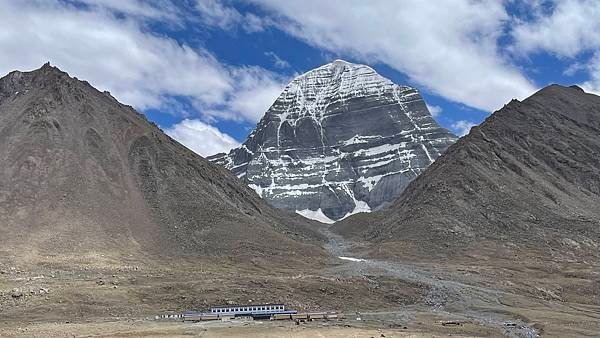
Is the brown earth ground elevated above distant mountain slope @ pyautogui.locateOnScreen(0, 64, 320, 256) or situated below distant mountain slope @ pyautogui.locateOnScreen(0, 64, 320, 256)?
below

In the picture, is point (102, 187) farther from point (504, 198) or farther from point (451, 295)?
point (504, 198)

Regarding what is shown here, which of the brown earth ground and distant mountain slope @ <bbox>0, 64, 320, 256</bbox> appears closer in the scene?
the brown earth ground

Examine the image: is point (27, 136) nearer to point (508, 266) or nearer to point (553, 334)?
point (508, 266)

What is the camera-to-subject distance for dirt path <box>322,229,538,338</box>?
78.3m

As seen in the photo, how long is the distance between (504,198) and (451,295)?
7001cm

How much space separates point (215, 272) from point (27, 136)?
63523 mm

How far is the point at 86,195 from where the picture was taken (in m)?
125

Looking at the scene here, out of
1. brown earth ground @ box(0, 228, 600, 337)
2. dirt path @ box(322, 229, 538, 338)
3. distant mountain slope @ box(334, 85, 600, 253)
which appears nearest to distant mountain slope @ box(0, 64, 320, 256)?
brown earth ground @ box(0, 228, 600, 337)

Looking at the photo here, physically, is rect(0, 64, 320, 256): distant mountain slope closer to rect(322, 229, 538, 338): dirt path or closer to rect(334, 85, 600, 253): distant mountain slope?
rect(322, 229, 538, 338): dirt path

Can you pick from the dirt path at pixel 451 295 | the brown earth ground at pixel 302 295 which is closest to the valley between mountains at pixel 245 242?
the brown earth ground at pixel 302 295

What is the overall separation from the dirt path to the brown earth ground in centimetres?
22

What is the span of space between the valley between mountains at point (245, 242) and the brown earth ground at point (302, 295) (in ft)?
1.13

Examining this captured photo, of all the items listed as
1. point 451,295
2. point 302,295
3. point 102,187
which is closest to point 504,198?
point 451,295

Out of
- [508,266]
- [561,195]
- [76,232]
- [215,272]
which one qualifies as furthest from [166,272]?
[561,195]
